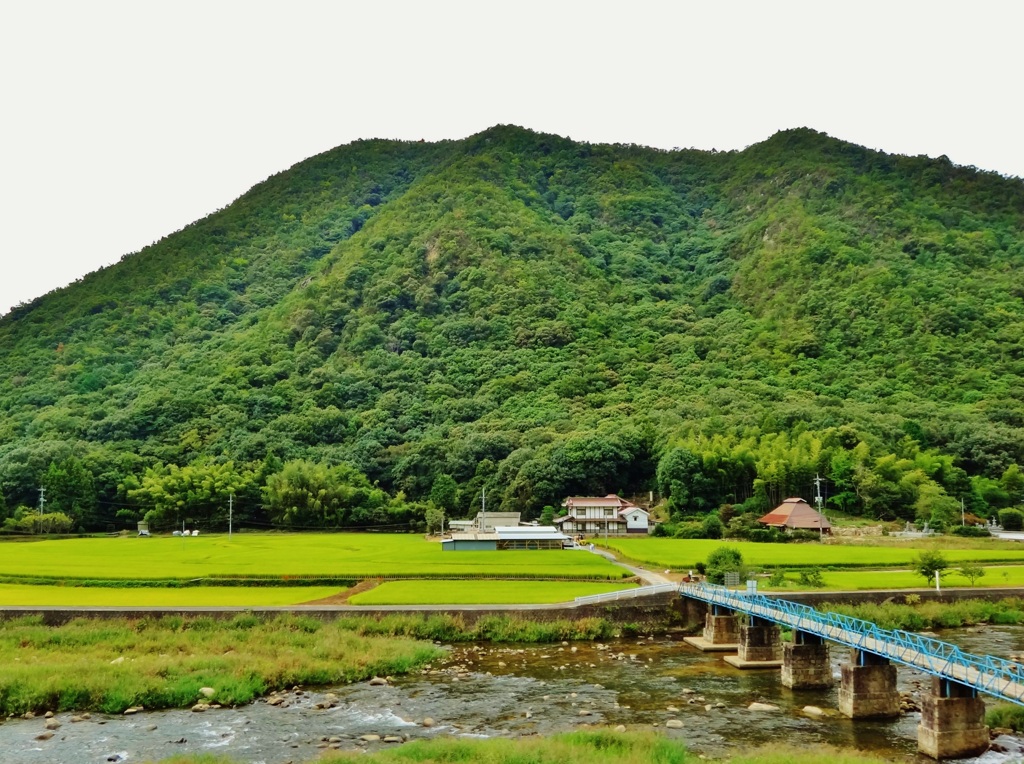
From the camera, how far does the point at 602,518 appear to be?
10206 cm

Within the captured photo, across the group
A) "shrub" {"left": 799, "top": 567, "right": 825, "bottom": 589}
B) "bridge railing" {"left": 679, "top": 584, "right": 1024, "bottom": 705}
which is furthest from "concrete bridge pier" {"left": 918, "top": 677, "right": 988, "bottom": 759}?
"shrub" {"left": 799, "top": 567, "right": 825, "bottom": 589}

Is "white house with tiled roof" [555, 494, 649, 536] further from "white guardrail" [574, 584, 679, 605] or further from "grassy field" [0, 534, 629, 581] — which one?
"white guardrail" [574, 584, 679, 605]

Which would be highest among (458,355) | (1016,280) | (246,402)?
(1016,280)

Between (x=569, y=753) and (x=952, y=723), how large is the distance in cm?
1214

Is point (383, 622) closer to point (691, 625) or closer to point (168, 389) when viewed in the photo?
point (691, 625)

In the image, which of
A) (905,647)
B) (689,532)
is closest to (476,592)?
(905,647)

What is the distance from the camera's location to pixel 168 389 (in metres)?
159

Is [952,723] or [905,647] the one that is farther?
→ [905,647]

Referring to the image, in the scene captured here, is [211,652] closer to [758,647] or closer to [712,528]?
[758,647]

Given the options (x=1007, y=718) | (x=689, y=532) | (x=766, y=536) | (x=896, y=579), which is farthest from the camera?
(x=689, y=532)

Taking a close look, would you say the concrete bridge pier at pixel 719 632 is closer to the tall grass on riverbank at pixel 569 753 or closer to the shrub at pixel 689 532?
the tall grass on riverbank at pixel 569 753

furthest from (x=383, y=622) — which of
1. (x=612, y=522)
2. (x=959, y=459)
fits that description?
(x=959, y=459)

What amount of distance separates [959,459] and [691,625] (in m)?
77.2

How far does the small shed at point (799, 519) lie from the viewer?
87.3 m
